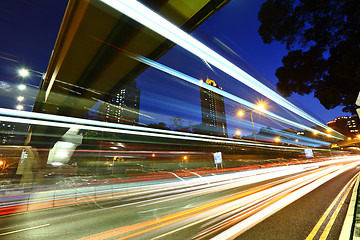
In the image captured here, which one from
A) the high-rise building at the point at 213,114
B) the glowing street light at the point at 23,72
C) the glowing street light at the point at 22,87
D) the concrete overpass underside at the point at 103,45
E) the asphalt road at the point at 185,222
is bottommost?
the asphalt road at the point at 185,222

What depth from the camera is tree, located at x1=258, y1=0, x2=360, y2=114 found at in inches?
331

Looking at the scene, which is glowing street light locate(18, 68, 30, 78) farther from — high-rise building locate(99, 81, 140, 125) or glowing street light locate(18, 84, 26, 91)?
high-rise building locate(99, 81, 140, 125)

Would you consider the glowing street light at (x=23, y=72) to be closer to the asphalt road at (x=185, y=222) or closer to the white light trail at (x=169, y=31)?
the asphalt road at (x=185, y=222)

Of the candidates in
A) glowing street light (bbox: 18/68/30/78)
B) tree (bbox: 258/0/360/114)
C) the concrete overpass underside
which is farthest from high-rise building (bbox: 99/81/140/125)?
tree (bbox: 258/0/360/114)

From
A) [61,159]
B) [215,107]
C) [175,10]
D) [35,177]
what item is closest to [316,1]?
[175,10]

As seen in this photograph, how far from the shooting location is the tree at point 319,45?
27.6ft

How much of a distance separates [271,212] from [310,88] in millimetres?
11646

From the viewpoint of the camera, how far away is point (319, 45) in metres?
10.1

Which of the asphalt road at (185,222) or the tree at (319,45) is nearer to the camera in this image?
the asphalt road at (185,222)

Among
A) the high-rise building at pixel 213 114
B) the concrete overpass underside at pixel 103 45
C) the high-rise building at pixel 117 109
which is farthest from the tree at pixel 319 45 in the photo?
the high-rise building at pixel 213 114

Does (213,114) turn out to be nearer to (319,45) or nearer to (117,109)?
(117,109)

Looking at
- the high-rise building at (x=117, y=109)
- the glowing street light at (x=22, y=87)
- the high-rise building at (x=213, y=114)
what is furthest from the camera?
the high-rise building at (x=213, y=114)

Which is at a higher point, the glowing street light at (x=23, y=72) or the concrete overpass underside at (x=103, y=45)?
the glowing street light at (x=23, y=72)

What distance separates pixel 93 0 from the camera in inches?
164
